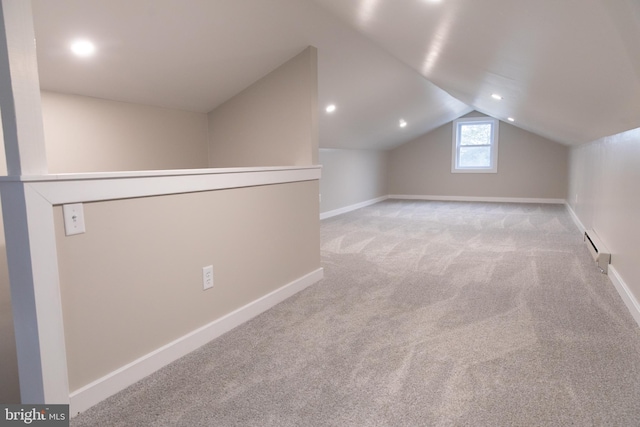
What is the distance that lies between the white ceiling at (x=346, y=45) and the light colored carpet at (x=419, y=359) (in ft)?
4.05

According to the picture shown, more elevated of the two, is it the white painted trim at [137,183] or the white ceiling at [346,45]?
the white ceiling at [346,45]

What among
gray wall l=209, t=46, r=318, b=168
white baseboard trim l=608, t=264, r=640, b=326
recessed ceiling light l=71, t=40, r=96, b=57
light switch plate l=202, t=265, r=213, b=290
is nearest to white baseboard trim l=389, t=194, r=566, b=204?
white baseboard trim l=608, t=264, r=640, b=326

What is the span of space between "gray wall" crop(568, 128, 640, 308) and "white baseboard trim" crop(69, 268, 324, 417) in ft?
7.58

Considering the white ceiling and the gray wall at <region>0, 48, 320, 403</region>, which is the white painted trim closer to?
the gray wall at <region>0, 48, 320, 403</region>

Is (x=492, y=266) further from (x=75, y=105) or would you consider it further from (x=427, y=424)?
(x=75, y=105)

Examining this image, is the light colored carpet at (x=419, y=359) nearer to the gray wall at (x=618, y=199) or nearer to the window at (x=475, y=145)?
the gray wall at (x=618, y=199)

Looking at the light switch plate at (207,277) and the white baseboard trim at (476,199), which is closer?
the light switch plate at (207,277)

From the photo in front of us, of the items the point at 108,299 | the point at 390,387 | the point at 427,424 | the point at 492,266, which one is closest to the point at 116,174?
the point at 108,299

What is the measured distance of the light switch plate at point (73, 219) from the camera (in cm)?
151

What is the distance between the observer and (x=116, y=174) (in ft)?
5.50

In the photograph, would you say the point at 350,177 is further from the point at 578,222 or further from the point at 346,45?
the point at 346,45

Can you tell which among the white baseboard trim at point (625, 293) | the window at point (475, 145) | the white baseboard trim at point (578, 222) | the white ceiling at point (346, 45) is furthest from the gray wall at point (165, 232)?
the window at point (475, 145)

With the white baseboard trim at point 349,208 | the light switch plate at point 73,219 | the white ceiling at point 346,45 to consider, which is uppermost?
the white ceiling at point 346,45

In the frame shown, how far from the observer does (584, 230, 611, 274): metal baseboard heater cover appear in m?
3.32
